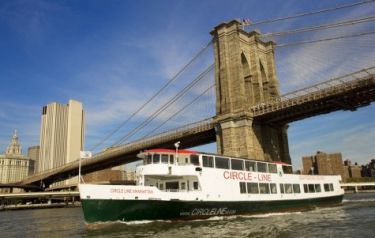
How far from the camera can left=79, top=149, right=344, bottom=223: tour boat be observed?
22.5m

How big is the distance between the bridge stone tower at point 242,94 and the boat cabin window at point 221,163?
2250 cm

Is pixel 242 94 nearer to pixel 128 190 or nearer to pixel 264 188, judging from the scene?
pixel 264 188

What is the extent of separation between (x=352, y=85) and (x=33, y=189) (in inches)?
4293

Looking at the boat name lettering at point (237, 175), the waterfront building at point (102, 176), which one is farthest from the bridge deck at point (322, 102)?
the waterfront building at point (102, 176)

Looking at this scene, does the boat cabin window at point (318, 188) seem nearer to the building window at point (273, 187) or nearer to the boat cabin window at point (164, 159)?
the building window at point (273, 187)

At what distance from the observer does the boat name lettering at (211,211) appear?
2517 cm

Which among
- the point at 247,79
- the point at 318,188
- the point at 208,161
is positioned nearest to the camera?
the point at 208,161

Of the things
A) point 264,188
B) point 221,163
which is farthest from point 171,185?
point 264,188

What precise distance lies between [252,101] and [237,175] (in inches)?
1148

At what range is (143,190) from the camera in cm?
2331

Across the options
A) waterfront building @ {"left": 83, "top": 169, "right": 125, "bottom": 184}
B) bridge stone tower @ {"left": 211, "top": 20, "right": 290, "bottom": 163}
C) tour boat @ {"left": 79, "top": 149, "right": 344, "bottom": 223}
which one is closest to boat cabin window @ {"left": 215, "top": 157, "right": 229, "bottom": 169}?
tour boat @ {"left": 79, "top": 149, "right": 344, "bottom": 223}

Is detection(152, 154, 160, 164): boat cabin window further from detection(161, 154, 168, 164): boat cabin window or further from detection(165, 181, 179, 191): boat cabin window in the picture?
detection(165, 181, 179, 191): boat cabin window

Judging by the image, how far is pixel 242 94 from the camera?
53219mm

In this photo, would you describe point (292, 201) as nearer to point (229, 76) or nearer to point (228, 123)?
point (228, 123)
